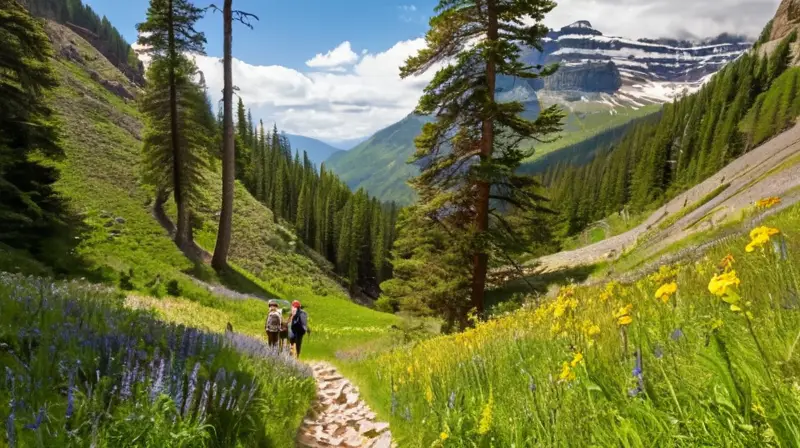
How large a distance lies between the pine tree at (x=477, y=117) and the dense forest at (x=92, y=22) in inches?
5939

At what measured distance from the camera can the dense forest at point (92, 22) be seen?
434ft

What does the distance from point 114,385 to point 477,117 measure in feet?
44.5

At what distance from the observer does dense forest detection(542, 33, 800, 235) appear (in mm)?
92375

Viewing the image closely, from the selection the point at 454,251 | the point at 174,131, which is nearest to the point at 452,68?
the point at 454,251

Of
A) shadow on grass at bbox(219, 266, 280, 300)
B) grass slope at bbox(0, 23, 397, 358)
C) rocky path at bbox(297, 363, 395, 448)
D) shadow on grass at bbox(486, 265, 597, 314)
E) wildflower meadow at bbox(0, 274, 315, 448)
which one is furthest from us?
shadow on grass at bbox(219, 266, 280, 300)

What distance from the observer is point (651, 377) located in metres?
2.73

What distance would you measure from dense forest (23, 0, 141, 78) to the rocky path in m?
157

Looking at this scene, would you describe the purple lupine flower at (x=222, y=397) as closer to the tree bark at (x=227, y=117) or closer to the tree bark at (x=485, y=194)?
the tree bark at (x=485, y=194)

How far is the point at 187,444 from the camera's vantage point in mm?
3100

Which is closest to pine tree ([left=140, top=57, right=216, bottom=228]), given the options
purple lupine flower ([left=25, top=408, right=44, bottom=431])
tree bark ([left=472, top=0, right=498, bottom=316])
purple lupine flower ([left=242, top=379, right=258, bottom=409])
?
tree bark ([left=472, top=0, right=498, bottom=316])

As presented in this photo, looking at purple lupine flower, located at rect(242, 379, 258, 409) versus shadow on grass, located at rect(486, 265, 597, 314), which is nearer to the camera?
purple lupine flower, located at rect(242, 379, 258, 409)

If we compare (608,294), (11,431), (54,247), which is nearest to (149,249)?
(54,247)

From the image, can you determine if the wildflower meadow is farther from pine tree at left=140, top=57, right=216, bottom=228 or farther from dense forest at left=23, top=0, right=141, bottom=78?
dense forest at left=23, top=0, right=141, bottom=78

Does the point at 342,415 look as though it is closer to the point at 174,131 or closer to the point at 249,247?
the point at 174,131
